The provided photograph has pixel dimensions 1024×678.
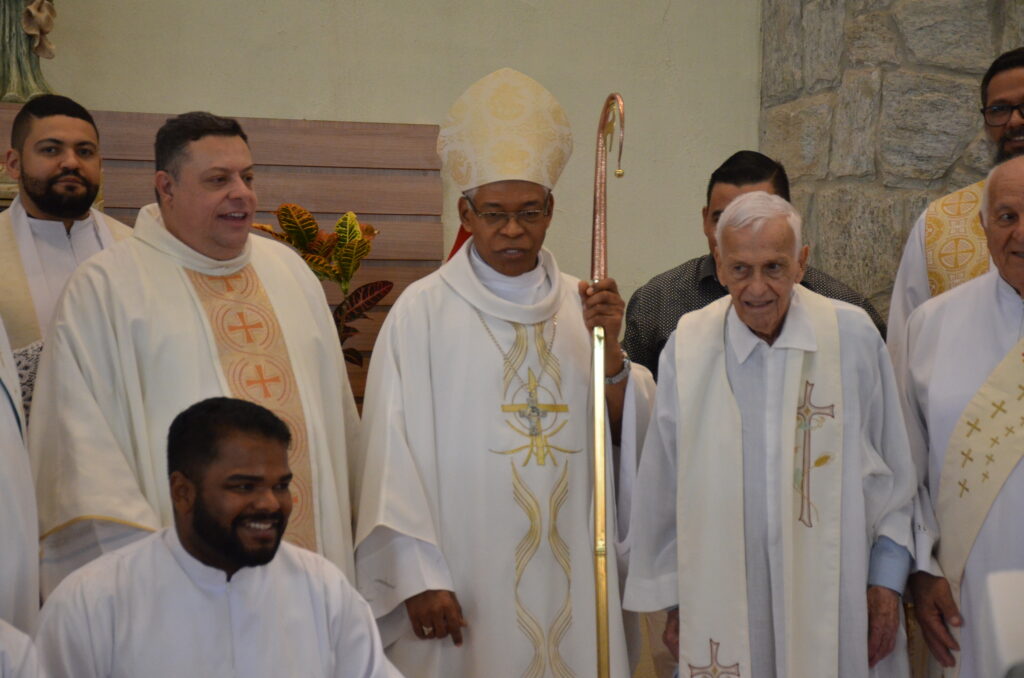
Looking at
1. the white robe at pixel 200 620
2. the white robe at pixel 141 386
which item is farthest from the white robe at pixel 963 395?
the white robe at pixel 141 386

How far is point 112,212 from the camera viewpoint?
5992mm

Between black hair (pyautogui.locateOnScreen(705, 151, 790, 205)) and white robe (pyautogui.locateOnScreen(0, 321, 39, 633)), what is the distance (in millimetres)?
2498

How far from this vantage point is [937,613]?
3816 mm

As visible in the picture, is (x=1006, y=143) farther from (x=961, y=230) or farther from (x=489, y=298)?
(x=489, y=298)

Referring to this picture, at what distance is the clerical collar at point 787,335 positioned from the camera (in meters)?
3.76

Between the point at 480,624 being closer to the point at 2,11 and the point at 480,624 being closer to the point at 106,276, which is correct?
the point at 106,276

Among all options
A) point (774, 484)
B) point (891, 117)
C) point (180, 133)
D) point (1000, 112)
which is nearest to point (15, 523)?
point (180, 133)

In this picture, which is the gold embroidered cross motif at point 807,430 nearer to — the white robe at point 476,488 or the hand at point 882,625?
the hand at point 882,625

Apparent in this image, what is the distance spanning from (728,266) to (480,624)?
136cm

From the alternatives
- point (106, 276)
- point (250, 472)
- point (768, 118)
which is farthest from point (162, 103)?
point (250, 472)

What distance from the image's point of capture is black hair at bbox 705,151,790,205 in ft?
15.0

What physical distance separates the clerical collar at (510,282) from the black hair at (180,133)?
91cm

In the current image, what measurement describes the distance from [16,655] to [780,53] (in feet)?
16.4

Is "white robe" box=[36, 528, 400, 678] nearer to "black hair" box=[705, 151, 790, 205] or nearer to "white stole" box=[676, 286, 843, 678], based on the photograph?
"white stole" box=[676, 286, 843, 678]
